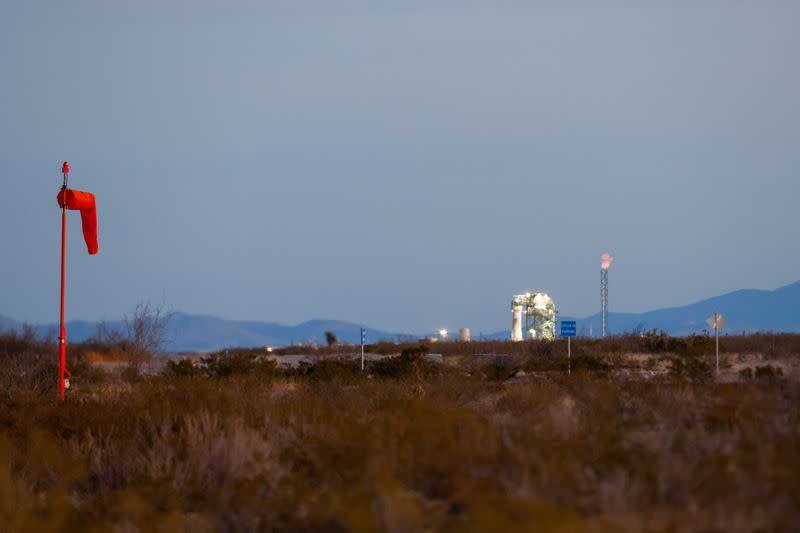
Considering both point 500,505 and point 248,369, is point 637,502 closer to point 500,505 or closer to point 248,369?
point 500,505

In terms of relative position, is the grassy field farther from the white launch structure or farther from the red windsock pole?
the white launch structure

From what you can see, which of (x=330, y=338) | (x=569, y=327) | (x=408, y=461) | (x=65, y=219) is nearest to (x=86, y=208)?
(x=65, y=219)

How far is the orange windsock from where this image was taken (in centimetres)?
1677

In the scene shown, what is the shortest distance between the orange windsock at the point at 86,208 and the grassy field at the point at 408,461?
3288mm

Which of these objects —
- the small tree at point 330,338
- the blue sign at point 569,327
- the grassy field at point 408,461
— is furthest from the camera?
the small tree at point 330,338

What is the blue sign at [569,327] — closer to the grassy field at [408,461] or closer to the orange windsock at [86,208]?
the grassy field at [408,461]

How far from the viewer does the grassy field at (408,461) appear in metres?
5.65

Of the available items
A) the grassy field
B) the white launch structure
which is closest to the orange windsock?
the grassy field

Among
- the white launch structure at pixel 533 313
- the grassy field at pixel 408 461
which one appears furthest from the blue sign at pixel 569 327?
the white launch structure at pixel 533 313

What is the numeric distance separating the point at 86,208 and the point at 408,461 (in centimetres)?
1143

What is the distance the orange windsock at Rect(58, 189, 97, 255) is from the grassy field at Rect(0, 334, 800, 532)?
10.8ft

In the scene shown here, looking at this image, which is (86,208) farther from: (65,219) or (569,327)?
(569,327)

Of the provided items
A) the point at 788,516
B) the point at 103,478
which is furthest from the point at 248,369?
the point at 788,516

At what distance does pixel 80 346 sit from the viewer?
136ft
